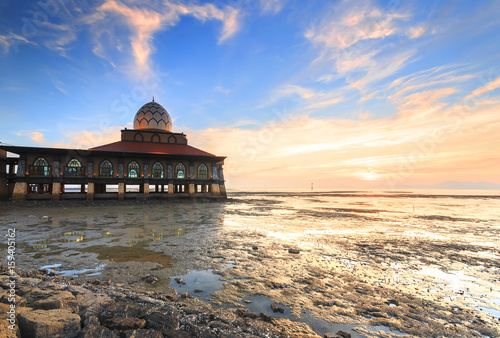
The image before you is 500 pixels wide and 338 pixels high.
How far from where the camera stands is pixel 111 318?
4.06 metres

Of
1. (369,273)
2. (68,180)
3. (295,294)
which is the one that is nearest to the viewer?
(295,294)

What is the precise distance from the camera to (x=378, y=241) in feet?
42.0

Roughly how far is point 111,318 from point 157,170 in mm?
39120

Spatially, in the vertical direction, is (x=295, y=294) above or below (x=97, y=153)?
below

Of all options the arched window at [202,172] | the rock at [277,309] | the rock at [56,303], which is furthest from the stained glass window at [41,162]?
the rock at [277,309]

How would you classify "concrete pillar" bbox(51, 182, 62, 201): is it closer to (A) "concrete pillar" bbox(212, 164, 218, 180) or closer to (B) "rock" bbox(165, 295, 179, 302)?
(A) "concrete pillar" bbox(212, 164, 218, 180)

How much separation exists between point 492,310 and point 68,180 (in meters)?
44.3

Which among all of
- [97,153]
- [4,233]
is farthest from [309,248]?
[97,153]

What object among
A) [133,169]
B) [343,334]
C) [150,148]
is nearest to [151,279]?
[343,334]

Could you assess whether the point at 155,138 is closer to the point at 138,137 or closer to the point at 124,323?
the point at 138,137

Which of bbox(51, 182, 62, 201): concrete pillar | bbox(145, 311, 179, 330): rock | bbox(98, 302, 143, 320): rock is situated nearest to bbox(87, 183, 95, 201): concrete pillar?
bbox(51, 182, 62, 201): concrete pillar

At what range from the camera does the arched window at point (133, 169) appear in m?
38.8

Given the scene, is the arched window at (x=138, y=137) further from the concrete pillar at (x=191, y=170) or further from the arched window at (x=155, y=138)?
the concrete pillar at (x=191, y=170)

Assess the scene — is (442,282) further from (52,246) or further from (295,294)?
(52,246)
